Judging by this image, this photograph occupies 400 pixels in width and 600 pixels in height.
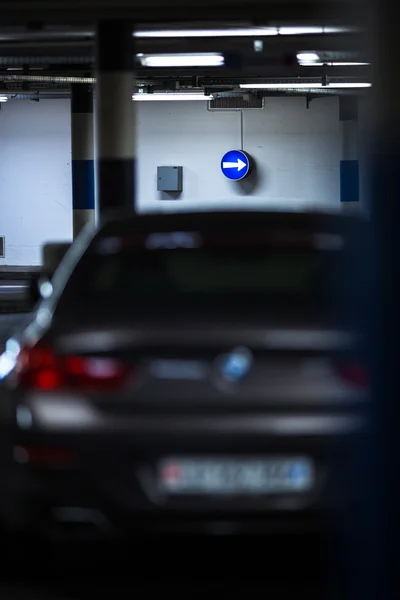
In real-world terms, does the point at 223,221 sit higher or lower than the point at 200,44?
lower

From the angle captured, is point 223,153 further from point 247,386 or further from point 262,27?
point 247,386

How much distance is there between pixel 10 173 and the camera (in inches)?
1427

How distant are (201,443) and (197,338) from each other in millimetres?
357

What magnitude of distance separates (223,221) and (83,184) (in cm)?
2498

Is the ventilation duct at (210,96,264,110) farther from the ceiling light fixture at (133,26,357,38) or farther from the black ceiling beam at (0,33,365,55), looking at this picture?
the ceiling light fixture at (133,26,357,38)

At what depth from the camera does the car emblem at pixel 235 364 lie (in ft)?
15.0

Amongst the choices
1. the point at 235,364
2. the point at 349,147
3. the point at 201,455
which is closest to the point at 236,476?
the point at 201,455

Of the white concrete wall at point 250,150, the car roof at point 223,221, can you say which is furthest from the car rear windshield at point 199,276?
the white concrete wall at point 250,150

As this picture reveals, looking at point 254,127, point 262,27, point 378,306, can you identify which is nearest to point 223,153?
point 254,127

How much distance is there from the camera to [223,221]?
5.51m

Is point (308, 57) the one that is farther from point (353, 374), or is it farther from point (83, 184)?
point (353, 374)

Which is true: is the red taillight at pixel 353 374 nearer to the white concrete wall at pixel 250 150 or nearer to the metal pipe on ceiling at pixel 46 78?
the metal pipe on ceiling at pixel 46 78

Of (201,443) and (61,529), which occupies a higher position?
(201,443)

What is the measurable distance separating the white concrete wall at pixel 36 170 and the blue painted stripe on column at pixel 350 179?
7972 millimetres
